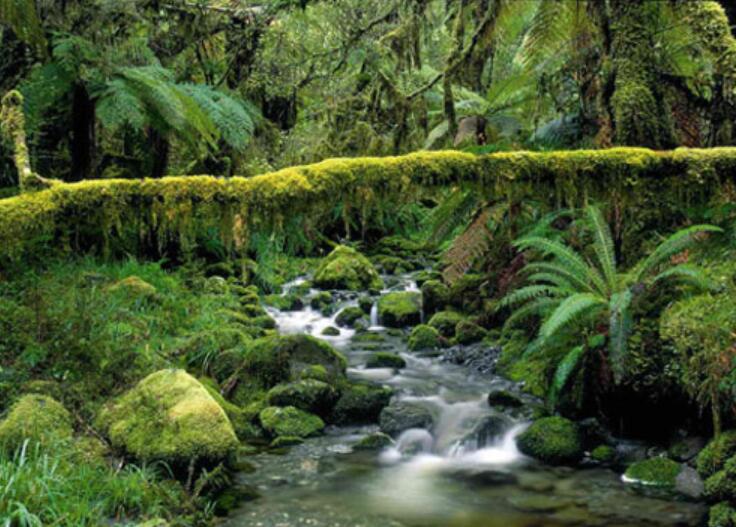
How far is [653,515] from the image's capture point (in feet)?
14.9

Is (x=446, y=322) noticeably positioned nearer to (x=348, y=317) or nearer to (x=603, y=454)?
(x=348, y=317)

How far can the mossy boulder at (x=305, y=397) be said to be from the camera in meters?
6.60

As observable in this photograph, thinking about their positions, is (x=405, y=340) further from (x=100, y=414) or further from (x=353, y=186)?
(x=353, y=186)

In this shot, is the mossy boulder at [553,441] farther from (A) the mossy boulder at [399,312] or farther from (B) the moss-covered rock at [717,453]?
(A) the mossy boulder at [399,312]

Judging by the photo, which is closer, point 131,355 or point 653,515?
point 653,515

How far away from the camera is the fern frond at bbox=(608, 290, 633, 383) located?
18.0ft

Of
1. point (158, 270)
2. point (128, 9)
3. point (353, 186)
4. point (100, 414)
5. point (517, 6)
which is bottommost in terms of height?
point (100, 414)

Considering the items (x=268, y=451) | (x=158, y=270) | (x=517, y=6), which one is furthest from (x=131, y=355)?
(x=517, y=6)

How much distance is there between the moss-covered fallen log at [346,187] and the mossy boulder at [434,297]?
598 centimetres

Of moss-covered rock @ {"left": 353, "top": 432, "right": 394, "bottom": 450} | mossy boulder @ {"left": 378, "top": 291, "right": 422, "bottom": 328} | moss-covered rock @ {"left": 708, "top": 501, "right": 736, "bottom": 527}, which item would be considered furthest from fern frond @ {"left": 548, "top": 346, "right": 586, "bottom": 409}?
mossy boulder @ {"left": 378, "top": 291, "right": 422, "bottom": 328}

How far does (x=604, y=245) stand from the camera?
6328mm

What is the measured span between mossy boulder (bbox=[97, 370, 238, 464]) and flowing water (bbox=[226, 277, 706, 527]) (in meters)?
0.43

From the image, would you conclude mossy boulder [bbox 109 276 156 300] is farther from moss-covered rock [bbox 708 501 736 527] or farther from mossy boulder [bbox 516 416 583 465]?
moss-covered rock [bbox 708 501 736 527]

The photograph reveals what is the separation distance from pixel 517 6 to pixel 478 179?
1884 millimetres
